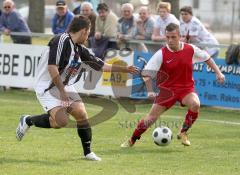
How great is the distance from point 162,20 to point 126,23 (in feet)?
3.43

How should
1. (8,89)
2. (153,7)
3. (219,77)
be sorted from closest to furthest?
(219,77)
(8,89)
(153,7)

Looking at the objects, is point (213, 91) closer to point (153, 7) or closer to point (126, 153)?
point (126, 153)

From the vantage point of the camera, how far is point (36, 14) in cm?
2759

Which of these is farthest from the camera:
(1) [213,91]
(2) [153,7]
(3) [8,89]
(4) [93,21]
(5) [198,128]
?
(2) [153,7]

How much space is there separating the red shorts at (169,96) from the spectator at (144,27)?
19.5 feet

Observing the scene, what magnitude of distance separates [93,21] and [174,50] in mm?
6377

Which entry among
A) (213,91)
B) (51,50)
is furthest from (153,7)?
(51,50)

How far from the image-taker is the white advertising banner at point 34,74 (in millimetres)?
17344

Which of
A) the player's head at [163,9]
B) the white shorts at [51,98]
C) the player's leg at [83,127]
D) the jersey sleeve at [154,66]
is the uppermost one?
the player's head at [163,9]

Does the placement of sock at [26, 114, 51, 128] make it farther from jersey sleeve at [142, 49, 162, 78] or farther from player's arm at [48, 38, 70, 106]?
jersey sleeve at [142, 49, 162, 78]

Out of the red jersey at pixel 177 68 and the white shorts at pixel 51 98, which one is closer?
the white shorts at pixel 51 98

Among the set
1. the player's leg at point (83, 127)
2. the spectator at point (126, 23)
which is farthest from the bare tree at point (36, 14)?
the player's leg at point (83, 127)

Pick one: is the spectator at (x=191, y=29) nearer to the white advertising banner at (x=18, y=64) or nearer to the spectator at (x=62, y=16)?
the spectator at (x=62, y=16)

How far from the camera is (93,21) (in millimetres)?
17656
